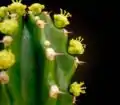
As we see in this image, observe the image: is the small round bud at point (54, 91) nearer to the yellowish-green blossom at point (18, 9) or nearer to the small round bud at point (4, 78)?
the small round bud at point (4, 78)

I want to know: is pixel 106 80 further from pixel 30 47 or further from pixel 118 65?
pixel 30 47

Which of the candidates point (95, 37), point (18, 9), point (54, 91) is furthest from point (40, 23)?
point (95, 37)

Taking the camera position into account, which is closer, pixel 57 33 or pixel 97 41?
pixel 57 33

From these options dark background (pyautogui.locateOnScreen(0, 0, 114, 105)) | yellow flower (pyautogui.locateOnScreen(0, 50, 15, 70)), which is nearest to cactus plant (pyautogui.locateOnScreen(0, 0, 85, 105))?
yellow flower (pyautogui.locateOnScreen(0, 50, 15, 70))

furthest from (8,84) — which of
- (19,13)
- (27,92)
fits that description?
(19,13)

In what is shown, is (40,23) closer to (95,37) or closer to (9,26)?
(9,26)

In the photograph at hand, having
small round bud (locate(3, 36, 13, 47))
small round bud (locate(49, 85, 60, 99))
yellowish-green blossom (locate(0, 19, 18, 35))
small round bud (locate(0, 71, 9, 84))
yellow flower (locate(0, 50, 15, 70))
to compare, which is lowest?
small round bud (locate(49, 85, 60, 99))

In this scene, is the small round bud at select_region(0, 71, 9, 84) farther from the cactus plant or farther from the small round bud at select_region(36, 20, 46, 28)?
the small round bud at select_region(36, 20, 46, 28)
